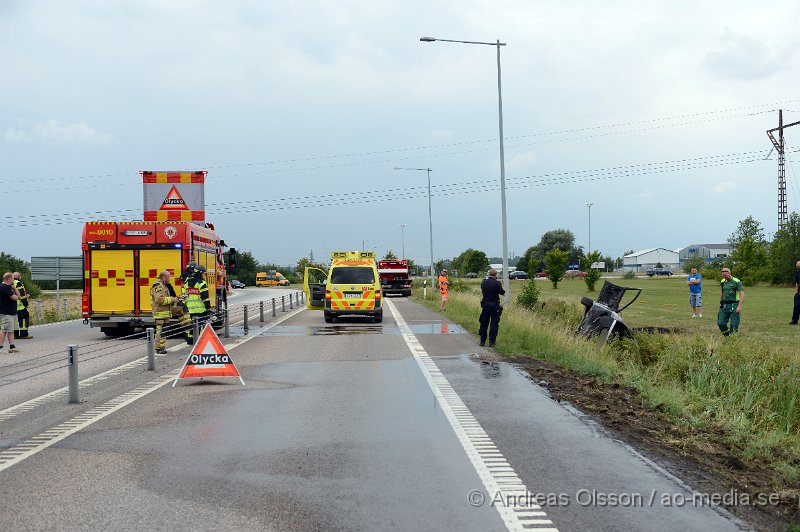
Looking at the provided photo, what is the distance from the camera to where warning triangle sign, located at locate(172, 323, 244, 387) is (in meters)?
11.4

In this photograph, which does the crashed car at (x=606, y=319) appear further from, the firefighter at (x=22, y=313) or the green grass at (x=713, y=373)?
A: the firefighter at (x=22, y=313)

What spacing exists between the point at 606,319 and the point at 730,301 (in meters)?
2.75

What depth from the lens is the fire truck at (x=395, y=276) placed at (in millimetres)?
51031

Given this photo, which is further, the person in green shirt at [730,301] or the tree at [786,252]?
the tree at [786,252]

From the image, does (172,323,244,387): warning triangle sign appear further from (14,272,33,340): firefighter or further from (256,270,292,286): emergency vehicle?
(256,270,292,286): emergency vehicle

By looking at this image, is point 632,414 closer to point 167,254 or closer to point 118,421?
point 118,421

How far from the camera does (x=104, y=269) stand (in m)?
19.6

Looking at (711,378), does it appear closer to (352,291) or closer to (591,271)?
(352,291)

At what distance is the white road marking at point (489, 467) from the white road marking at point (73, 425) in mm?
3822

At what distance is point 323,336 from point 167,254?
4.37 meters

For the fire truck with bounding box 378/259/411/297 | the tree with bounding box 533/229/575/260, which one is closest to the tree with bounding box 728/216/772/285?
the fire truck with bounding box 378/259/411/297

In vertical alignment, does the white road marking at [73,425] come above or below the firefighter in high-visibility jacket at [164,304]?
below

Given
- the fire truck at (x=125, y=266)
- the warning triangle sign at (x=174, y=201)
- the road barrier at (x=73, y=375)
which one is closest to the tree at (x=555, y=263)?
the warning triangle sign at (x=174, y=201)

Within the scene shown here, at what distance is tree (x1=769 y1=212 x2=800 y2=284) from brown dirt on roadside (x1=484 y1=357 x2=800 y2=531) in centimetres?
5370
